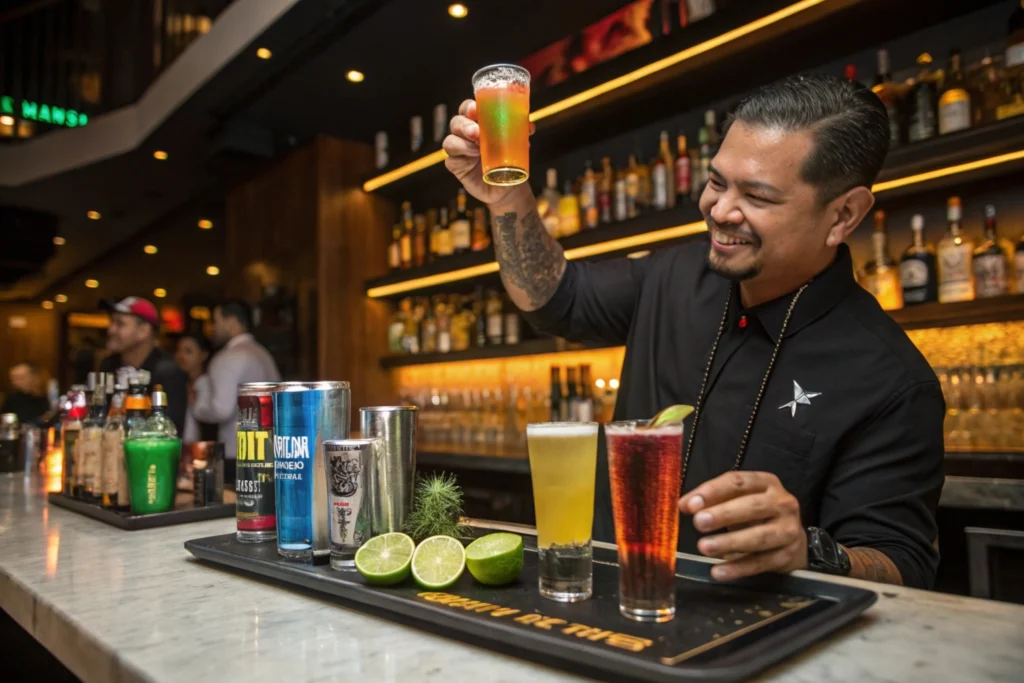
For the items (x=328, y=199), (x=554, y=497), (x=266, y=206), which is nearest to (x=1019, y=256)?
(x=554, y=497)

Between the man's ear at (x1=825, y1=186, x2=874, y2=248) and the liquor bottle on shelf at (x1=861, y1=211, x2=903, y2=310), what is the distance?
1011mm

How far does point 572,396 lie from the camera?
314cm

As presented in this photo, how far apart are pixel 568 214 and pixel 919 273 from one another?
1345mm

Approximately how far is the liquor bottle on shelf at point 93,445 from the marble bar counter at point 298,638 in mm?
658

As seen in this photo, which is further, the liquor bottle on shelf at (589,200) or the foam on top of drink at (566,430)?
the liquor bottle on shelf at (589,200)

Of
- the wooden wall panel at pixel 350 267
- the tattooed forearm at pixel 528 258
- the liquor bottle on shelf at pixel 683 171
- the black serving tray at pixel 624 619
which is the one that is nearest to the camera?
the black serving tray at pixel 624 619

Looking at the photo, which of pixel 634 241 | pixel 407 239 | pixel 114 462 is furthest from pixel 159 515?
pixel 407 239

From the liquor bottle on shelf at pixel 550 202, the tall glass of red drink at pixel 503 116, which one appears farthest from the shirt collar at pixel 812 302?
the liquor bottle on shelf at pixel 550 202

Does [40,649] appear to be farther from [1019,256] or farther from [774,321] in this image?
[1019,256]

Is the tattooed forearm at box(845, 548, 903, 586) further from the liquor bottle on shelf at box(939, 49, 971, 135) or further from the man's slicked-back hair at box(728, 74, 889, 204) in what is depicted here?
the liquor bottle on shelf at box(939, 49, 971, 135)

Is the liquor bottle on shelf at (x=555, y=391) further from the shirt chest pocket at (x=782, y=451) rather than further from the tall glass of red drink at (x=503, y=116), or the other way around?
the tall glass of red drink at (x=503, y=116)

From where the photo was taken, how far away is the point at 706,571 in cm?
85

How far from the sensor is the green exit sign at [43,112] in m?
5.80

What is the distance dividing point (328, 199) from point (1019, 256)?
3.28m
